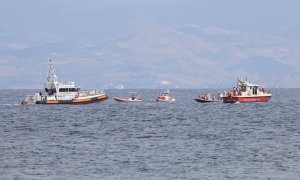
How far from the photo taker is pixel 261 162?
85.6 m

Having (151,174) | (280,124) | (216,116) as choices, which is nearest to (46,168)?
(151,174)

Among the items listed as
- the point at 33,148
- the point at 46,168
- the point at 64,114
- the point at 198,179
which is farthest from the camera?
the point at 64,114

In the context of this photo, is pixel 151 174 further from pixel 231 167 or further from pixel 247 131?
pixel 247 131

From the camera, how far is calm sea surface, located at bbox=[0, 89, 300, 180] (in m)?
80.4

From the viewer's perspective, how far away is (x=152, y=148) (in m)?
98.6

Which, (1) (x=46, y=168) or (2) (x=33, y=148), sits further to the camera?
(2) (x=33, y=148)

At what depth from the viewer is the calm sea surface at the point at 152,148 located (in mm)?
80375

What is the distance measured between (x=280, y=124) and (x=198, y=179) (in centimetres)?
6206

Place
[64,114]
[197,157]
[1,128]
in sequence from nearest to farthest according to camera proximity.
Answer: [197,157] → [1,128] → [64,114]

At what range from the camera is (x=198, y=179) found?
76750mm

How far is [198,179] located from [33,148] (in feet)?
91.2

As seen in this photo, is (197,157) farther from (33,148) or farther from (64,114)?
(64,114)

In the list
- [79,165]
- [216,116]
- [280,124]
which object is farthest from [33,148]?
[216,116]

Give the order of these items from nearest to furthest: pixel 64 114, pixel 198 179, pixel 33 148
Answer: pixel 198 179 → pixel 33 148 → pixel 64 114
